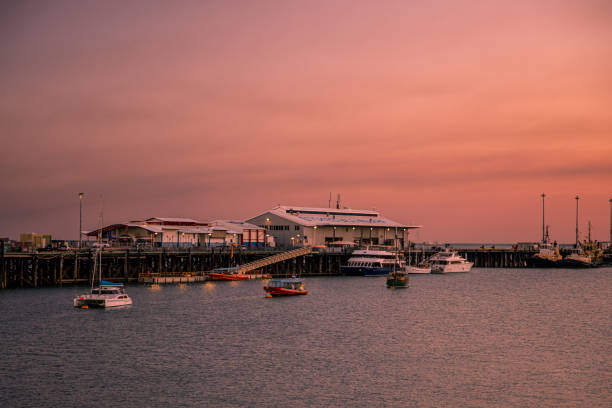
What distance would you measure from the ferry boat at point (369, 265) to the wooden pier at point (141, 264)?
A: 454cm

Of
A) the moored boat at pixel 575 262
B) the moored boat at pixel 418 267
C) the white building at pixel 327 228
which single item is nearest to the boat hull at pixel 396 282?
the moored boat at pixel 418 267

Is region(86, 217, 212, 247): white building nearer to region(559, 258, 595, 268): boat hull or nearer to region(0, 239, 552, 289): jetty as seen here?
region(0, 239, 552, 289): jetty

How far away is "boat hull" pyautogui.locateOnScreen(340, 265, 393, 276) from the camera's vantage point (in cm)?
12588

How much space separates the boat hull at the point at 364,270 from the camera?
126 metres

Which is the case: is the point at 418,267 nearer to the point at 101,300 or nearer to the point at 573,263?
the point at 573,263

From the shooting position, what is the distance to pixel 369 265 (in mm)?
126562

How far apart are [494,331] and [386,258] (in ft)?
245

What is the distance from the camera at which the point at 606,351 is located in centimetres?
4850

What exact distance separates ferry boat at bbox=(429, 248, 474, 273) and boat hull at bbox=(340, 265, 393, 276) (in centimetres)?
1884

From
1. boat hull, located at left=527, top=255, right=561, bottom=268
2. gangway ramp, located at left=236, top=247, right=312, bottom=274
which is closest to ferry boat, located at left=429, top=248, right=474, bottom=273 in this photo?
boat hull, located at left=527, top=255, right=561, bottom=268

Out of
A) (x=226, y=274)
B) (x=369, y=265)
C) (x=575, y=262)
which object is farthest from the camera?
(x=575, y=262)

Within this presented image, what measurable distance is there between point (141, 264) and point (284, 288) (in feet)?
101

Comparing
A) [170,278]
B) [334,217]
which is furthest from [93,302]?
[334,217]

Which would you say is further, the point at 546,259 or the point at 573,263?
the point at 573,263
